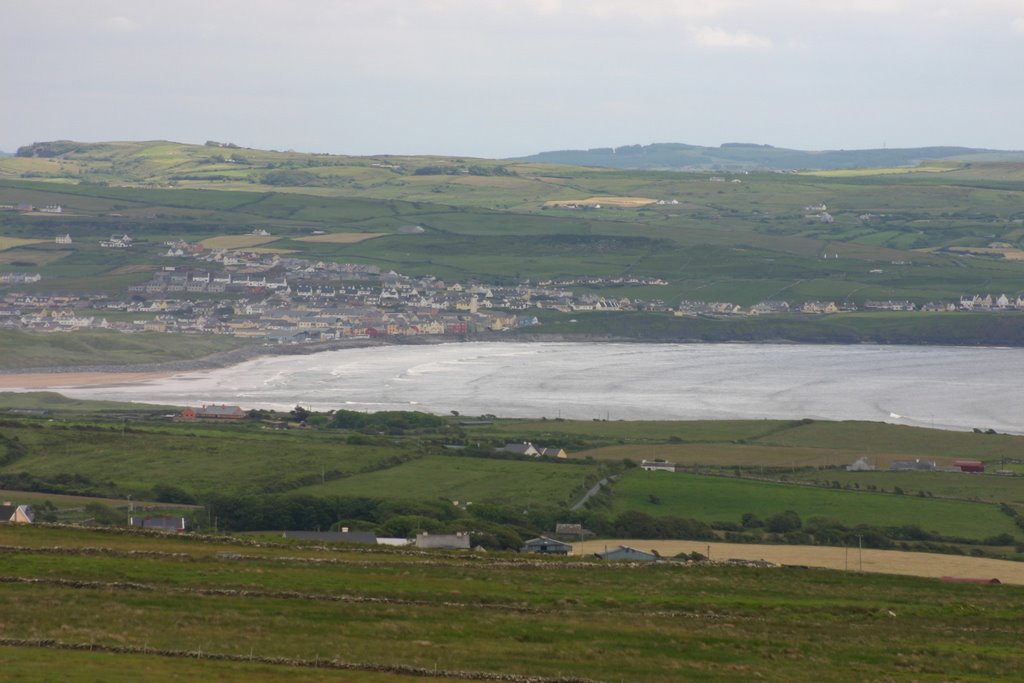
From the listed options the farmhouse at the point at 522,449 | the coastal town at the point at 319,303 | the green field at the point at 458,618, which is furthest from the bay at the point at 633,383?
the green field at the point at 458,618

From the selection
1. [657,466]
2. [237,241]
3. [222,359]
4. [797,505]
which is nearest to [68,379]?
[222,359]

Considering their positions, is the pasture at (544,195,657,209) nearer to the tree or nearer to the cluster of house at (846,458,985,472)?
the cluster of house at (846,458,985,472)

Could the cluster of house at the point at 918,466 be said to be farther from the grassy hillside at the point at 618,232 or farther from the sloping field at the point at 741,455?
the grassy hillside at the point at 618,232

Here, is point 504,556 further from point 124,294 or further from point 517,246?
point 517,246

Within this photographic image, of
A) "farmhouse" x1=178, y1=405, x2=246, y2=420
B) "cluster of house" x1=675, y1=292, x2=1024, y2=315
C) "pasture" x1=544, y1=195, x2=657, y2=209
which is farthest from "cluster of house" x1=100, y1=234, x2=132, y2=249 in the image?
"farmhouse" x1=178, y1=405, x2=246, y2=420

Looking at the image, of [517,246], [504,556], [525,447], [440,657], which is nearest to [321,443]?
[525,447]

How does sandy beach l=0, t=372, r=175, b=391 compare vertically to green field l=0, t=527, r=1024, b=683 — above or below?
below
